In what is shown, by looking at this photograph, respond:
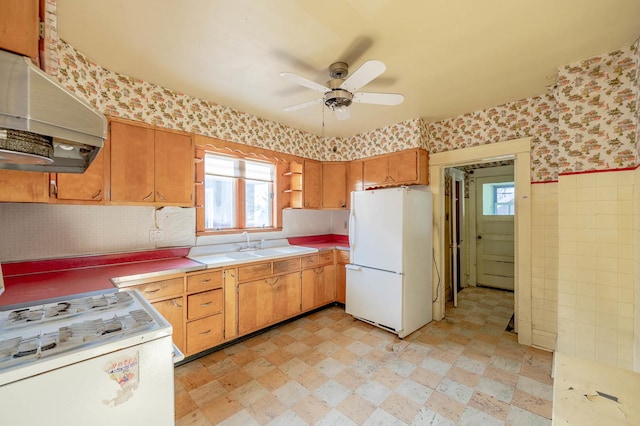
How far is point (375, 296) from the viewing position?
9.94 ft

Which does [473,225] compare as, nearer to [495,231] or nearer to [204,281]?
[495,231]

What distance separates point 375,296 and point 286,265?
1.12 meters

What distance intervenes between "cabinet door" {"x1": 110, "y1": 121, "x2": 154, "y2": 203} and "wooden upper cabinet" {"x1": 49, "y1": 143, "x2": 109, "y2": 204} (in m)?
0.08

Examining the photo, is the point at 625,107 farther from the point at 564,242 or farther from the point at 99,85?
the point at 99,85

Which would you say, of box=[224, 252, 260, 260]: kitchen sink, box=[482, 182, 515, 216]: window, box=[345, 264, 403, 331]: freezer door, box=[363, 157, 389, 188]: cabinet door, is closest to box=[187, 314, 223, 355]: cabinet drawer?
box=[224, 252, 260, 260]: kitchen sink

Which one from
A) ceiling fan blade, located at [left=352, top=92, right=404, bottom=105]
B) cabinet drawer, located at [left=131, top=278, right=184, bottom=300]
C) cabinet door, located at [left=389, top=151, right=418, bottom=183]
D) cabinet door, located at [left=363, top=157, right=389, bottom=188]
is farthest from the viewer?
cabinet door, located at [left=363, top=157, right=389, bottom=188]

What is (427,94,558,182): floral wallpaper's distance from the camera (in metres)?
2.53

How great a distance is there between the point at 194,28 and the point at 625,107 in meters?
3.11

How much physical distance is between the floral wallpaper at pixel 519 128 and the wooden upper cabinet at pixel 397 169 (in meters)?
0.41

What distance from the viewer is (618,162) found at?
192 cm

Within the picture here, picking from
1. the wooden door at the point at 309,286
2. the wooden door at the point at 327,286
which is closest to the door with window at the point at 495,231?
the wooden door at the point at 327,286

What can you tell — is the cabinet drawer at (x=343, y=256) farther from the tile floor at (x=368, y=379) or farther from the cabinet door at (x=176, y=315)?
the cabinet door at (x=176, y=315)

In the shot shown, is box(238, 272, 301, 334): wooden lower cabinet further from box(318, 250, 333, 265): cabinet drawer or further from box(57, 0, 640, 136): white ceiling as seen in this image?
box(57, 0, 640, 136): white ceiling

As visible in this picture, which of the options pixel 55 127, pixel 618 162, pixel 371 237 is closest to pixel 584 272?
pixel 618 162
